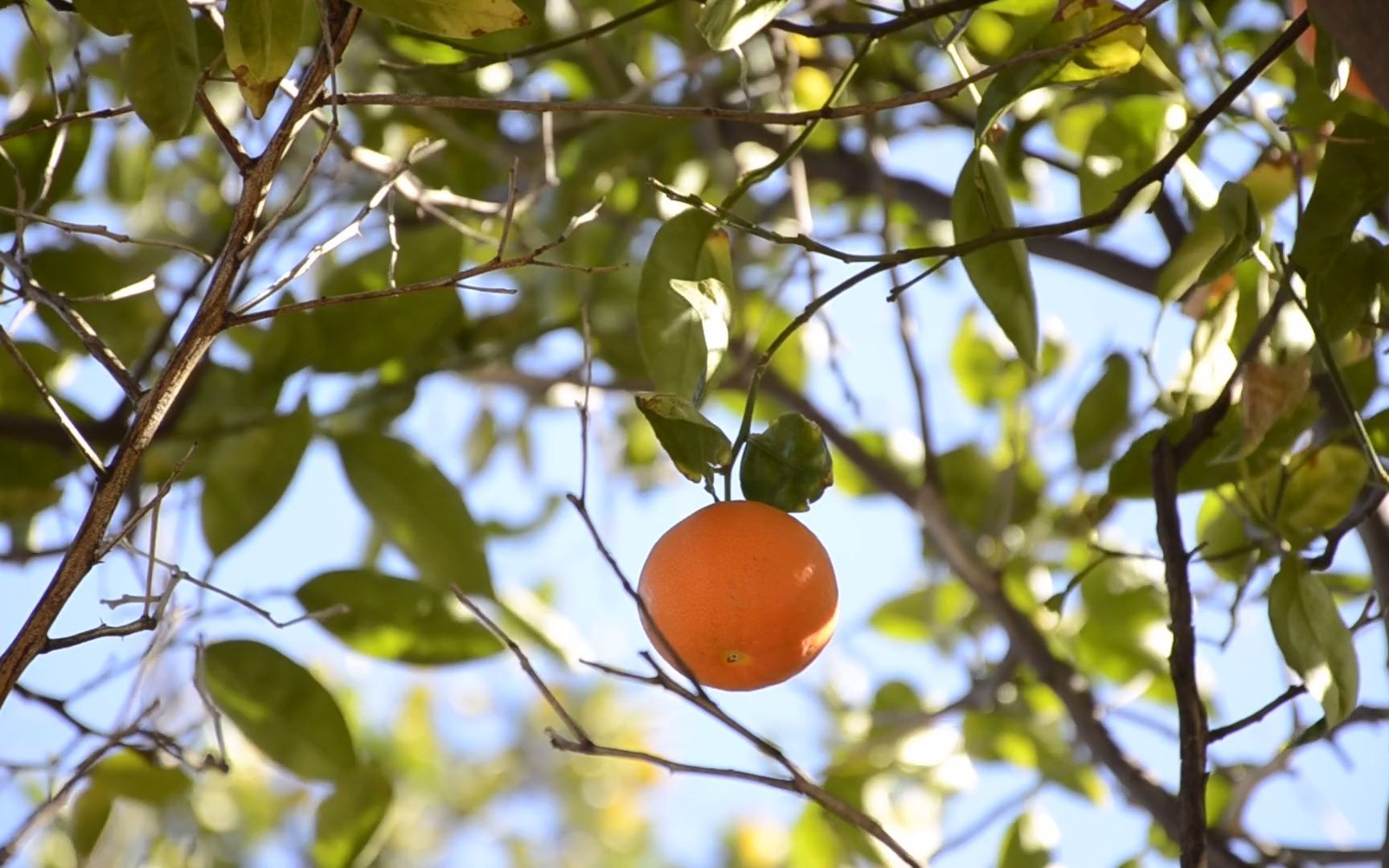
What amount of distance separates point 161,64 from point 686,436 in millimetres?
243

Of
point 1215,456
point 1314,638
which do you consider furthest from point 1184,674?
point 1215,456

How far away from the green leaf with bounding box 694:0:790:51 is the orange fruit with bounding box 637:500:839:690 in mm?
171

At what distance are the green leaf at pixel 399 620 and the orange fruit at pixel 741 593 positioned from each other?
1.04 feet

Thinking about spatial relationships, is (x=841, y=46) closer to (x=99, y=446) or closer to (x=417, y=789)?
(x=99, y=446)

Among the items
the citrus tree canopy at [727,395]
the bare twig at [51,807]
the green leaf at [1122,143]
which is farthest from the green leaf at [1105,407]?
the bare twig at [51,807]

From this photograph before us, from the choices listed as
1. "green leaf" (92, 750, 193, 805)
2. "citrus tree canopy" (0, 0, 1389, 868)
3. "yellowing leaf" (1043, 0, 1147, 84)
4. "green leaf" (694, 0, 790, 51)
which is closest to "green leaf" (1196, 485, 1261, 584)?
"citrus tree canopy" (0, 0, 1389, 868)

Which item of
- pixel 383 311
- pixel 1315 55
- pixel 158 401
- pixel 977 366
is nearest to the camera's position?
pixel 158 401

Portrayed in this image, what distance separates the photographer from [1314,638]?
529 mm

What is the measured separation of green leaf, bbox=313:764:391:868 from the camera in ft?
2.64

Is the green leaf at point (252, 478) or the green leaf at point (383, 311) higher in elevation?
the green leaf at point (383, 311)

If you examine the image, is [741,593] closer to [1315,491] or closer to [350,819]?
[1315,491]

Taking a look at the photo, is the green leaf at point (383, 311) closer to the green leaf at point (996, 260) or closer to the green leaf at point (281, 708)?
the green leaf at point (281, 708)

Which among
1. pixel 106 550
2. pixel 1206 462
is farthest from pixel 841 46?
pixel 106 550

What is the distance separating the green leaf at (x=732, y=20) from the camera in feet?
1.52
